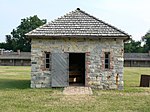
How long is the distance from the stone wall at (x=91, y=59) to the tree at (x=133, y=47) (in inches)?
2992

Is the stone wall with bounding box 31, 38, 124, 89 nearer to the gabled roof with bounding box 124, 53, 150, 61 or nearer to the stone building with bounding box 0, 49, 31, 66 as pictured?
the stone building with bounding box 0, 49, 31, 66

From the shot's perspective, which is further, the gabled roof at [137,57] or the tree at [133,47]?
the tree at [133,47]

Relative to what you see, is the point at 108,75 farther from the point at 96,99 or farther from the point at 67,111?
the point at 67,111

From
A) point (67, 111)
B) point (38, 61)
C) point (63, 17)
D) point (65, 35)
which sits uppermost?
point (63, 17)

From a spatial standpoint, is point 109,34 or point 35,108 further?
point 109,34

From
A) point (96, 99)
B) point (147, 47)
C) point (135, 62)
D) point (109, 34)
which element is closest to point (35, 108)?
point (96, 99)

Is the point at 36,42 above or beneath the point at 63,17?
beneath

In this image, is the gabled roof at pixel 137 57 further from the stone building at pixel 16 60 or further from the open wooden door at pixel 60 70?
the open wooden door at pixel 60 70

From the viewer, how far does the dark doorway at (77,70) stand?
71.2 feet

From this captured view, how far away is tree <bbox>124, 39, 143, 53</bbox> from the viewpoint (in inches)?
3698

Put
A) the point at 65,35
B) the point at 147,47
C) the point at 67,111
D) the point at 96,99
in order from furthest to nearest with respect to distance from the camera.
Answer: the point at 147,47, the point at 65,35, the point at 96,99, the point at 67,111

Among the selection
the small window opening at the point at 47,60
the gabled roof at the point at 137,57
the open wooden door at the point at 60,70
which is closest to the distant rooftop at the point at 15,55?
the gabled roof at the point at 137,57

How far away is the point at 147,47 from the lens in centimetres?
9369

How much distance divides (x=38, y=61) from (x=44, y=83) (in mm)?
1288
